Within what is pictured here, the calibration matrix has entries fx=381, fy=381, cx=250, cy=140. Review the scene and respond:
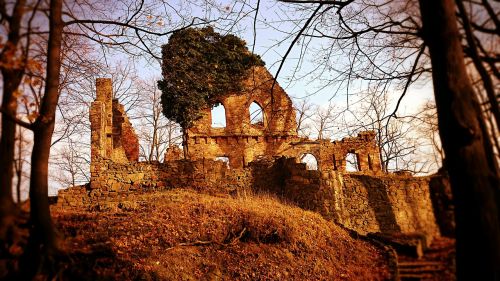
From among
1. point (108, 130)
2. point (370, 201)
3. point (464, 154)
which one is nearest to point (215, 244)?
point (464, 154)

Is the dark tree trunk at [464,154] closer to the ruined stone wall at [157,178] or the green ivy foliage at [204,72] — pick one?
the ruined stone wall at [157,178]

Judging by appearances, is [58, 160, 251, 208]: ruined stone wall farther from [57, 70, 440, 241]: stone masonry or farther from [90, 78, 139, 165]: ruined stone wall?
[90, 78, 139, 165]: ruined stone wall

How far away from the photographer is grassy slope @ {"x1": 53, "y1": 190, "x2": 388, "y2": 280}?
8.07m

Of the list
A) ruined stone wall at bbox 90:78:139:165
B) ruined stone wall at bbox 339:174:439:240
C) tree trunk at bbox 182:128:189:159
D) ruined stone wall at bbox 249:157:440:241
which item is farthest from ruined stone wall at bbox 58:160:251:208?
tree trunk at bbox 182:128:189:159

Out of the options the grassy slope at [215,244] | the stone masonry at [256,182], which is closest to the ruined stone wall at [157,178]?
the stone masonry at [256,182]

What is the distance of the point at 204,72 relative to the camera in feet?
68.4

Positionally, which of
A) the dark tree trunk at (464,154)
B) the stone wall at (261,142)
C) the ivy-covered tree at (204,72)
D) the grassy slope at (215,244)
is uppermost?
the ivy-covered tree at (204,72)

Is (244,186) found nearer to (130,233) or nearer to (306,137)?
(130,233)

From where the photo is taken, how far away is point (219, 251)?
982 cm

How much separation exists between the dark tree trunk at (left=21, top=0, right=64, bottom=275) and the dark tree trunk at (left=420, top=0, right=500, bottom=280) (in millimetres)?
4858

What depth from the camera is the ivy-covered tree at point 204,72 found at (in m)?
21.8

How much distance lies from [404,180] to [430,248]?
37.4 ft

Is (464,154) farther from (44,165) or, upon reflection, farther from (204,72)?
(204,72)

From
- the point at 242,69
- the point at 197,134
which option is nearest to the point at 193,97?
the point at 197,134
